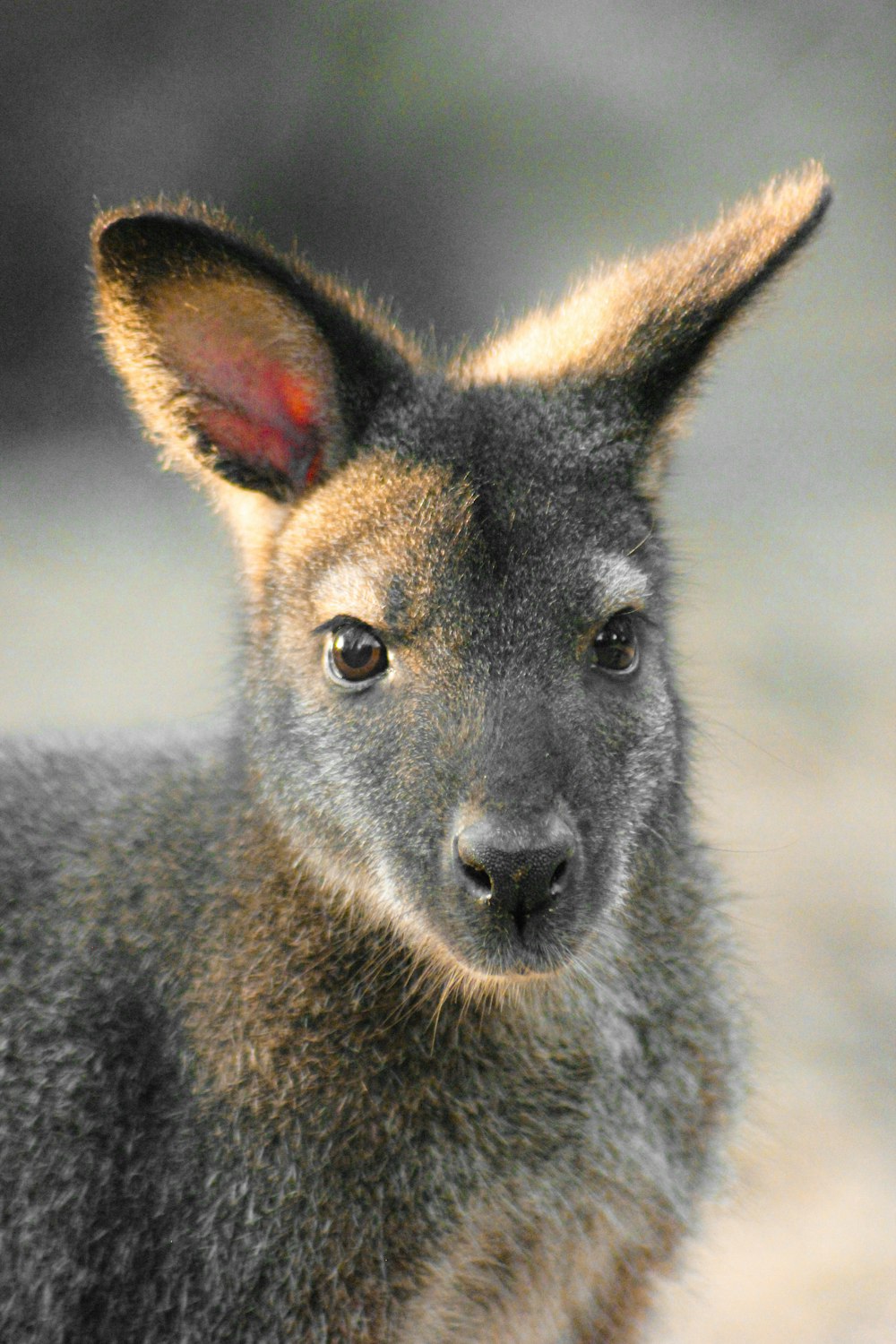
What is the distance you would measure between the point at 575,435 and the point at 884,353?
5967 millimetres

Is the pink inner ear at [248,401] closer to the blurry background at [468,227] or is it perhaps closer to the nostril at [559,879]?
the nostril at [559,879]

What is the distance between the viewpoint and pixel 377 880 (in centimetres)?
294

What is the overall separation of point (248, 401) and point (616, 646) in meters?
0.91

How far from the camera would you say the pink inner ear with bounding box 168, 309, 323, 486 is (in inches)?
121

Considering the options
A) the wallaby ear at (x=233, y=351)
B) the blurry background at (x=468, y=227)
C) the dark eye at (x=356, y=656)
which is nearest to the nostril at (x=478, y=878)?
the dark eye at (x=356, y=656)

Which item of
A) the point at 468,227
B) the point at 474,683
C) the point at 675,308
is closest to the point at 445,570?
the point at 474,683

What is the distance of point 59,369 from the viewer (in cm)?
724

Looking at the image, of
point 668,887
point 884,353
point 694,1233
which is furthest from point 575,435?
point 884,353

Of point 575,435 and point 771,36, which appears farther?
point 771,36

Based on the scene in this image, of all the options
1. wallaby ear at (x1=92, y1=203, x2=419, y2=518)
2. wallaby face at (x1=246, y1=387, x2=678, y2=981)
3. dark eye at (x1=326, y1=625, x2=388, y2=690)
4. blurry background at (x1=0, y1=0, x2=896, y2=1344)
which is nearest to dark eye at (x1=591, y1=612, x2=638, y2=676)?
wallaby face at (x1=246, y1=387, x2=678, y2=981)

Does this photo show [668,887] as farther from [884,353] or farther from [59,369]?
[884,353]

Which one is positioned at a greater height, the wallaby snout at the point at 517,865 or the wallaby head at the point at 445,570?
the wallaby head at the point at 445,570

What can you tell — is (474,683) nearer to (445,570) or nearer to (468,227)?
(445,570)

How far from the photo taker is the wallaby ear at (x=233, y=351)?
2.90 metres
